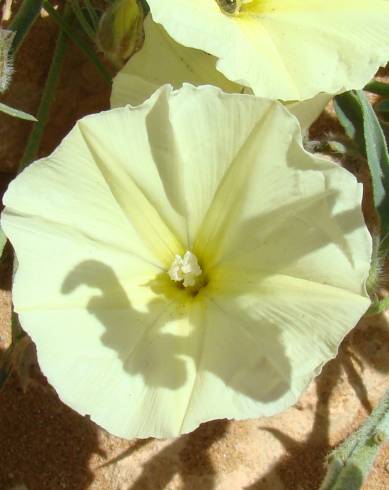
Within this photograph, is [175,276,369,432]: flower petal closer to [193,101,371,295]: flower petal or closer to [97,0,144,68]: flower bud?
[193,101,371,295]: flower petal

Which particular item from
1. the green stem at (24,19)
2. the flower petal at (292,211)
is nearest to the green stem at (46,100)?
the green stem at (24,19)

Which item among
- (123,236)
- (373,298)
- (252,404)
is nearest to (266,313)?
(252,404)

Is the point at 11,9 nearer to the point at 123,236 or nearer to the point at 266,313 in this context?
the point at 123,236

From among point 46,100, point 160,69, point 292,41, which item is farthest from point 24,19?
point 292,41

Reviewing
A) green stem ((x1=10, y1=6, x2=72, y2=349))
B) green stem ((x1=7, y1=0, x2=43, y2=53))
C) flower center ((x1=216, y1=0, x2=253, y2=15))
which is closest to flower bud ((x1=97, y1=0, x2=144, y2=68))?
flower center ((x1=216, y1=0, x2=253, y2=15))

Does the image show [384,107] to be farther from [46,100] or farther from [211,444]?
[211,444]

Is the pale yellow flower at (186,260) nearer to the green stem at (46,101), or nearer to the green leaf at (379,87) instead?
the green stem at (46,101)
